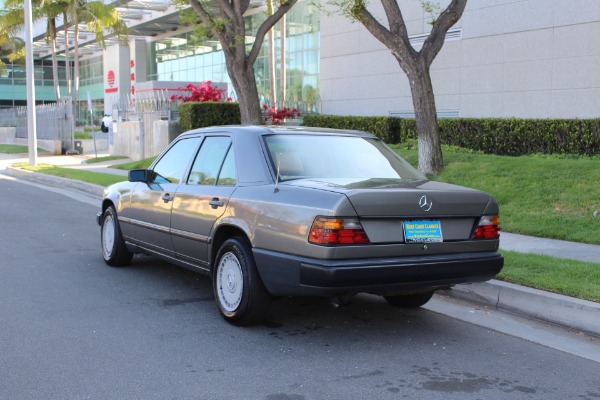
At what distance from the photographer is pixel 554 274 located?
690 cm

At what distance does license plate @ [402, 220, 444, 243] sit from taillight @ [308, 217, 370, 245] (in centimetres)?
39

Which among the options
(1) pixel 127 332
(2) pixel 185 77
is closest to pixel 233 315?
(1) pixel 127 332

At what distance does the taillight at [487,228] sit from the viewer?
217 inches

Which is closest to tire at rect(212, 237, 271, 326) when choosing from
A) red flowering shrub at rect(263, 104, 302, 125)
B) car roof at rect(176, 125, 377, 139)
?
car roof at rect(176, 125, 377, 139)

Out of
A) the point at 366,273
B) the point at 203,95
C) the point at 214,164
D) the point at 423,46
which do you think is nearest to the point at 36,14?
the point at 203,95

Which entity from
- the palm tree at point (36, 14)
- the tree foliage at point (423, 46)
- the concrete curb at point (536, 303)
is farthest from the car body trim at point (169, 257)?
the palm tree at point (36, 14)

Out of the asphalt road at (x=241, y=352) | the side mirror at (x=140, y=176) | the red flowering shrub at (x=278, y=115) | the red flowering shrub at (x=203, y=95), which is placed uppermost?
the red flowering shrub at (x=203, y=95)

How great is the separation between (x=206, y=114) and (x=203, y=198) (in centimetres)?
1749

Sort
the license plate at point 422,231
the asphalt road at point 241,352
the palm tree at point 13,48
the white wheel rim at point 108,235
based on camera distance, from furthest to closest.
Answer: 1. the palm tree at point 13,48
2. the white wheel rim at point 108,235
3. the license plate at point 422,231
4. the asphalt road at point 241,352

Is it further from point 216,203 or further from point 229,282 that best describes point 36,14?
point 229,282

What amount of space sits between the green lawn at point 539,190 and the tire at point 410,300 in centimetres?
402

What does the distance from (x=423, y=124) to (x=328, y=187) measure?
28.1 feet

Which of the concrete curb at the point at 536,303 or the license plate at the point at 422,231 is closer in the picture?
the license plate at the point at 422,231

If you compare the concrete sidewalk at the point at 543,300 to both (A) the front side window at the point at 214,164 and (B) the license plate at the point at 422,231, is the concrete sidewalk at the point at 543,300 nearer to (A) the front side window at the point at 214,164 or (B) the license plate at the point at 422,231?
(B) the license plate at the point at 422,231
